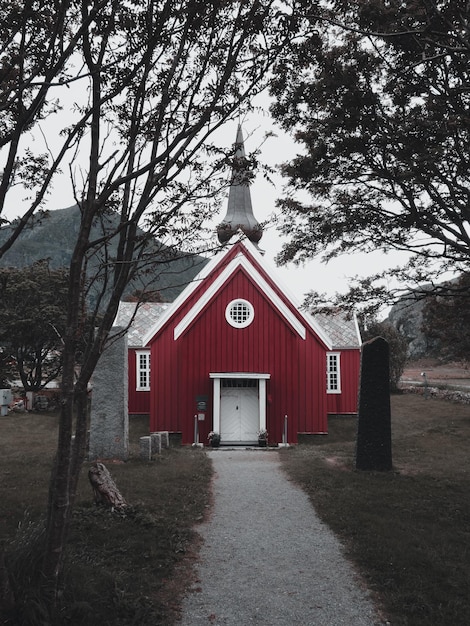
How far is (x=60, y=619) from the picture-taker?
420 centimetres

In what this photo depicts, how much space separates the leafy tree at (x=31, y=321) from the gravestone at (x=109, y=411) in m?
13.4

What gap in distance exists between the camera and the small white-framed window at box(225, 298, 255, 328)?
1897cm

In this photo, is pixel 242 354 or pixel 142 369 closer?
pixel 242 354

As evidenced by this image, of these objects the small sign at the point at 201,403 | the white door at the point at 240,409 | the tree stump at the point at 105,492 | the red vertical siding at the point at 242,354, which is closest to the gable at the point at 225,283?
the red vertical siding at the point at 242,354

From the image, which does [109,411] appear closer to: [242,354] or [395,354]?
[242,354]

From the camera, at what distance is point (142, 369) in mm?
25172

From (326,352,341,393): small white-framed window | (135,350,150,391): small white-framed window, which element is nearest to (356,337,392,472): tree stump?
(326,352,341,393): small white-framed window

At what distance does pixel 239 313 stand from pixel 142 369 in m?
8.43

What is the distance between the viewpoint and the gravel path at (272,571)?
16.4ft

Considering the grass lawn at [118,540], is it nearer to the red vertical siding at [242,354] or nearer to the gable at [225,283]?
the red vertical siding at [242,354]

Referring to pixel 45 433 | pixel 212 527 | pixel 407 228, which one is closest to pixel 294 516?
pixel 212 527

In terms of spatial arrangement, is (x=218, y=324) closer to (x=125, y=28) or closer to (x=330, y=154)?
(x=330, y=154)

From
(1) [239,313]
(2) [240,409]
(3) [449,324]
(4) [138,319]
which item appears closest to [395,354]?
(4) [138,319]

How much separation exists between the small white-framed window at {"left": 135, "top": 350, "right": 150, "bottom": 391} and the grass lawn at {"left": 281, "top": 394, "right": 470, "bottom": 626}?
11.0 meters
